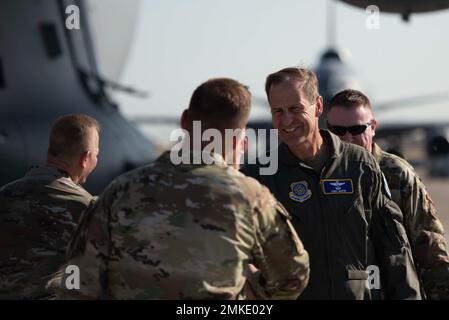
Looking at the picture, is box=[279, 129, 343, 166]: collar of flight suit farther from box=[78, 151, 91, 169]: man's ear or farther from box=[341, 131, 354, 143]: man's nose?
box=[78, 151, 91, 169]: man's ear

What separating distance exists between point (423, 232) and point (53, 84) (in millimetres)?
4461

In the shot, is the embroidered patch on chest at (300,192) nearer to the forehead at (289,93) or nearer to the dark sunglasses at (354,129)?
the forehead at (289,93)

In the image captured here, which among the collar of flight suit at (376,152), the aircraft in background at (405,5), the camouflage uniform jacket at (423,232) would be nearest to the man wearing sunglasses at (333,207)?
the camouflage uniform jacket at (423,232)

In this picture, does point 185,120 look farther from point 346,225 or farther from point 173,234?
point 346,225

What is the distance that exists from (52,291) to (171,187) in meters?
1.01

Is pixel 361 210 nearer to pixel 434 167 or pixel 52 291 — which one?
pixel 52 291

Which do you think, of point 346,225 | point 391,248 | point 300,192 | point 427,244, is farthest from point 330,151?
point 427,244

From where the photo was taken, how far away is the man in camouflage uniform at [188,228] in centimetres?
259

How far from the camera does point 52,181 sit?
339 centimetres

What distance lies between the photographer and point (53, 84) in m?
7.27

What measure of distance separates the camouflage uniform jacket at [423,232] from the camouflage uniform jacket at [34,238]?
129cm

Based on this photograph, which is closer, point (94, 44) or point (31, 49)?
point (31, 49)

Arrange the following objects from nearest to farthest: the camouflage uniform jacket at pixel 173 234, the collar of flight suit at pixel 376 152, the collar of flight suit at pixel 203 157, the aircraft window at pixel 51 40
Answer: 1. the camouflage uniform jacket at pixel 173 234
2. the collar of flight suit at pixel 203 157
3. the collar of flight suit at pixel 376 152
4. the aircraft window at pixel 51 40
